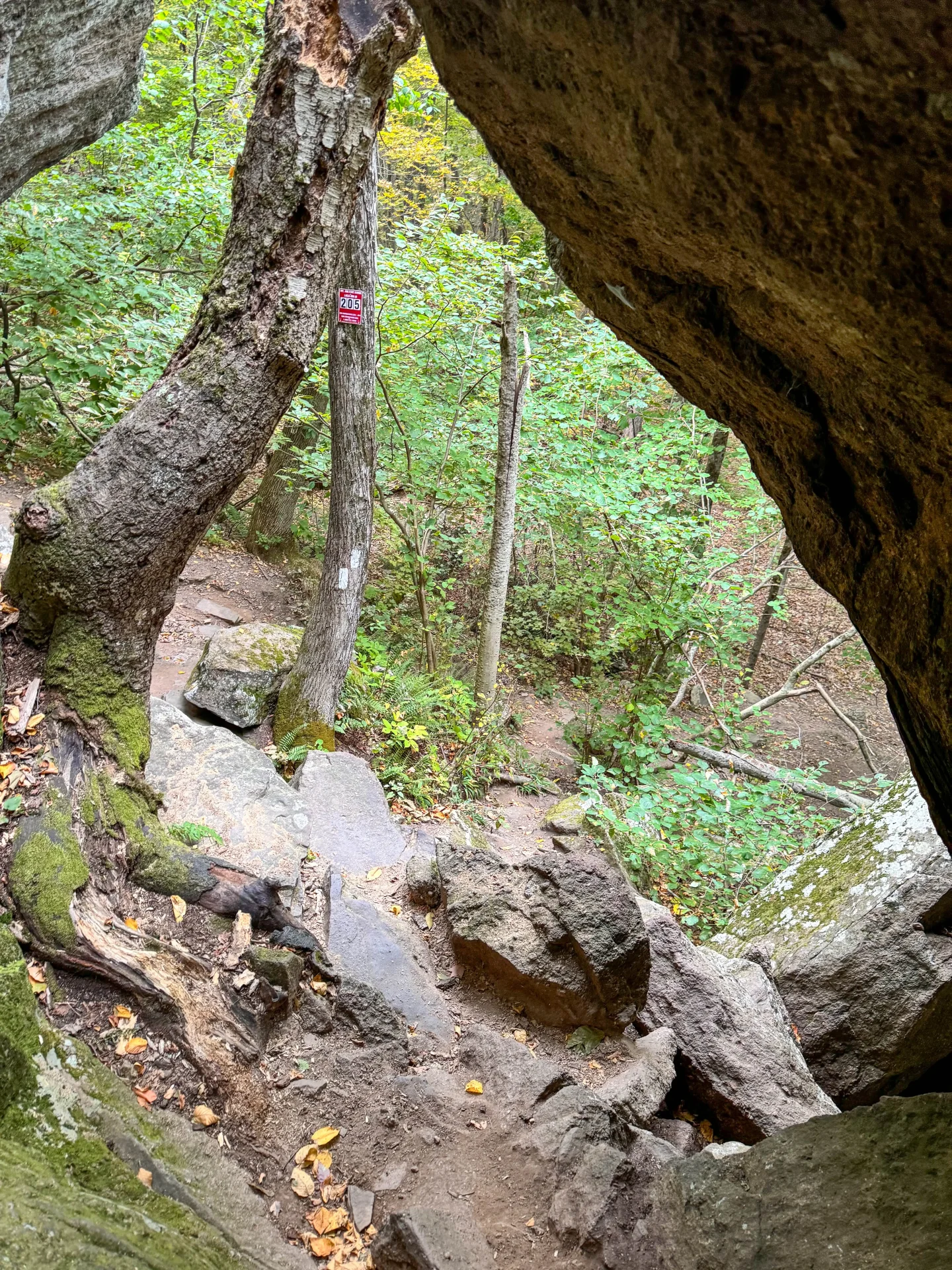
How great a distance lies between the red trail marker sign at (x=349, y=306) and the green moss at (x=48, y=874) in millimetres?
4649

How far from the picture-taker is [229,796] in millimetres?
5316

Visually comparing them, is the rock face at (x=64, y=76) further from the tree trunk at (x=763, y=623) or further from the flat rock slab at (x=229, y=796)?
the tree trunk at (x=763, y=623)

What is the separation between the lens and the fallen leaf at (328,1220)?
2807mm

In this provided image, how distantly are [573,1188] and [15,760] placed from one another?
300 cm

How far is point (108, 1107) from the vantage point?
2.42 m

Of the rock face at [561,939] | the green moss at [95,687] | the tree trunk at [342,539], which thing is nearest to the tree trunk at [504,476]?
the tree trunk at [342,539]

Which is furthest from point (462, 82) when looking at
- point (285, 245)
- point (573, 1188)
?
point (573, 1188)

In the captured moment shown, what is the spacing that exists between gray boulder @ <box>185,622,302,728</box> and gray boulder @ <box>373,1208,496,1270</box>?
15.9ft

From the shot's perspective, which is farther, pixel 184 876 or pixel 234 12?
pixel 234 12

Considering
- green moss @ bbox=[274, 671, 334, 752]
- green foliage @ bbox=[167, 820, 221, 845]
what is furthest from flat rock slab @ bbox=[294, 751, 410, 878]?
green foliage @ bbox=[167, 820, 221, 845]

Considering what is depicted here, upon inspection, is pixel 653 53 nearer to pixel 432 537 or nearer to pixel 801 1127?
pixel 801 1127

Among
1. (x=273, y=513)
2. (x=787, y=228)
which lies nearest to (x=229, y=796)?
(x=787, y=228)

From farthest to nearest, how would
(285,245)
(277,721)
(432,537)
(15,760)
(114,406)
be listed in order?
(432,537) → (114,406) → (277,721) → (285,245) → (15,760)

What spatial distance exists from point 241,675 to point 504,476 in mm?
3907
